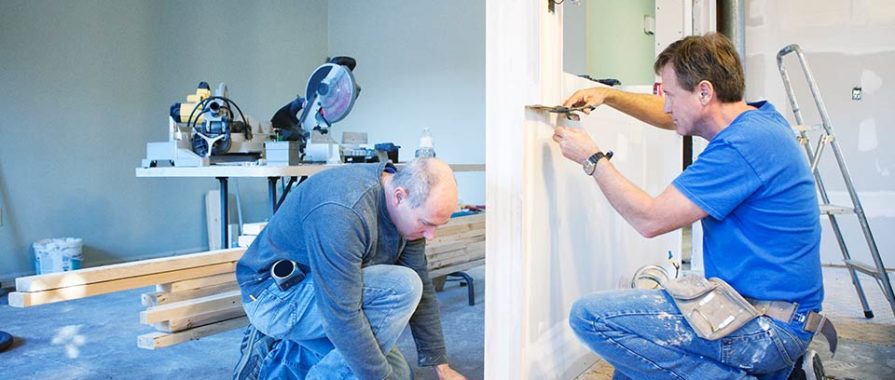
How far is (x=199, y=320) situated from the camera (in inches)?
97.7

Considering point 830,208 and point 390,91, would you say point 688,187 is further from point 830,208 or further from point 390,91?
point 390,91

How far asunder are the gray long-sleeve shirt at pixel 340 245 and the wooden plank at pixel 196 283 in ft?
2.71

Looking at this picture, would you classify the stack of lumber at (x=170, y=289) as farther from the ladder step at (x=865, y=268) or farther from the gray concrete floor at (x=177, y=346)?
the ladder step at (x=865, y=268)

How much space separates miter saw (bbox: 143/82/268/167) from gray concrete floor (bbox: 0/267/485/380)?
86cm

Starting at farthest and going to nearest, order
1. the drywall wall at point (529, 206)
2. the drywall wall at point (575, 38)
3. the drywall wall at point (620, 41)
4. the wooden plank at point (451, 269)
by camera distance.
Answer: the drywall wall at point (620, 41) → the drywall wall at point (575, 38) → the wooden plank at point (451, 269) → the drywall wall at point (529, 206)

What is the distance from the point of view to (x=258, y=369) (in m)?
1.86

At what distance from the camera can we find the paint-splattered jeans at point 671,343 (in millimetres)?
1396

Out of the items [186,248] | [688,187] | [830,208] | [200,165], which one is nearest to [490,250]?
[688,187]

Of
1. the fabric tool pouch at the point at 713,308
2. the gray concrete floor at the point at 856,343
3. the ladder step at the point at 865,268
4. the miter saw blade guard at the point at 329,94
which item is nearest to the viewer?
the fabric tool pouch at the point at 713,308

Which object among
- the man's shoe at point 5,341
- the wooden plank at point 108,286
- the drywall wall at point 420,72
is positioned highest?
the drywall wall at point 420,72

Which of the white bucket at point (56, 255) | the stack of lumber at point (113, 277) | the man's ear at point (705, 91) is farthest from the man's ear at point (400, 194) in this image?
the white bucket at point (56, 255)

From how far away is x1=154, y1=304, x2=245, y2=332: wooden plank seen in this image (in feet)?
7.80

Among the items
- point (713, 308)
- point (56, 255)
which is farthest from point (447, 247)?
point (56, 255)

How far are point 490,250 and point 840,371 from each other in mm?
1309
